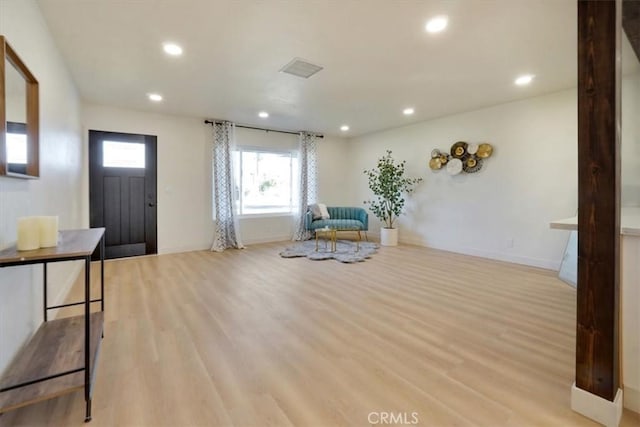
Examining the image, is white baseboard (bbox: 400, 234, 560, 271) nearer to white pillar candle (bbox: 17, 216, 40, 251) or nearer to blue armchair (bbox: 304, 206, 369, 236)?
blue armchair (bbox: 304, 206, 369, 236)

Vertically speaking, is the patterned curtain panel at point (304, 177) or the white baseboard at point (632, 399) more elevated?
the patterned curtain panel at point (304, 177)

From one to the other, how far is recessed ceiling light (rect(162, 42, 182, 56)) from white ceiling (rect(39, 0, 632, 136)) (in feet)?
0.20

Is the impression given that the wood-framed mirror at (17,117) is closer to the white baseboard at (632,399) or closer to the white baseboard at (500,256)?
the white baseboard at (632,399)

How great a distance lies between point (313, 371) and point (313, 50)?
Answer: 9.32ft

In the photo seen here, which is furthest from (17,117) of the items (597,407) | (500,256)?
(500,256)

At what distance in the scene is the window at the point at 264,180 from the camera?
20.5ft

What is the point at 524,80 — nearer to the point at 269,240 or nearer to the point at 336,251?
the point at 336,251

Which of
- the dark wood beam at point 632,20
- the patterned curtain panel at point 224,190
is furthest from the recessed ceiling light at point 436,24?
the patterned curtain panel at point 224,190

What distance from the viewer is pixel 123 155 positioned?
4.98 meters

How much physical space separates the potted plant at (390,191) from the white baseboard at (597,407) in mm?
4618

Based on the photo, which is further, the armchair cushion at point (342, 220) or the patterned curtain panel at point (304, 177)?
the patterned curtain panel at point (304, 177)

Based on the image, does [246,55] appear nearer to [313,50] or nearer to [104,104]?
[313,50]

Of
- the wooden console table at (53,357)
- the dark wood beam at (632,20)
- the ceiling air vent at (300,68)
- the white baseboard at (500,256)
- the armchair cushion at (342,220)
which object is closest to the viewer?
the wooden console table at (53,357)

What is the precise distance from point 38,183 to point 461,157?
5.62 meters
